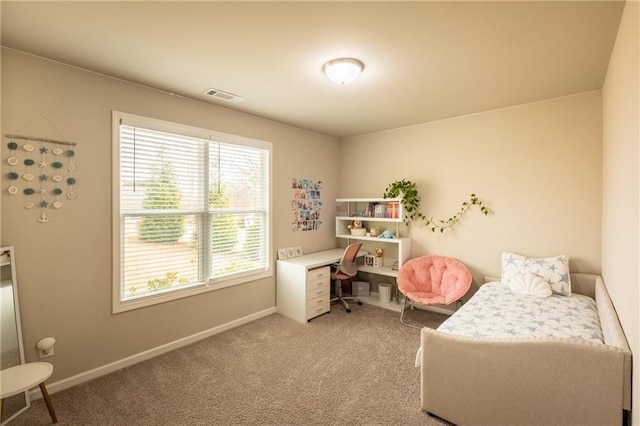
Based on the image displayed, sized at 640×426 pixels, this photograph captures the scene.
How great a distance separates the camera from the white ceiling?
5.51ft

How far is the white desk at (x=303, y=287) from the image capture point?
3.59 meters

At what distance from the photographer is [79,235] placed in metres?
2.39

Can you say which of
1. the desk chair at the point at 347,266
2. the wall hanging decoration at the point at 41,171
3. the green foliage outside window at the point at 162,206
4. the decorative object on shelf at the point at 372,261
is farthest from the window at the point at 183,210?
the decorative object on shelf at the point at 372,261

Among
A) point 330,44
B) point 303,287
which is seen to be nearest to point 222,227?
point 303,287

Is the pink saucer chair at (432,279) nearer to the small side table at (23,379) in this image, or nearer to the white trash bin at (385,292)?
the white trash bin at (385,292)

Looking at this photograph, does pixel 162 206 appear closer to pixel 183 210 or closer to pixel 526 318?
pixel 183 210

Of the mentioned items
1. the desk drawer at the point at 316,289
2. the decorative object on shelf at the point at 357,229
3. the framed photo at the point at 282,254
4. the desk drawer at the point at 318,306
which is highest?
the decorative object on shelf at the point at 357,229

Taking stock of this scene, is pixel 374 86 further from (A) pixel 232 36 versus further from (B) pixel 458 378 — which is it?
(B) pixel 458 378

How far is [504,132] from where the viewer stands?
337 cm

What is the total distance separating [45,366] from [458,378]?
105 inches

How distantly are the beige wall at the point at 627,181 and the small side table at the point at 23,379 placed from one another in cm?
314

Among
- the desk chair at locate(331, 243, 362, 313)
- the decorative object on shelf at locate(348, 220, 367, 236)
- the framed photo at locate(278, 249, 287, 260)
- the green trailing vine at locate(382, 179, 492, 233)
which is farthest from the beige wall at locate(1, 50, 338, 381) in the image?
the green trailing vine at locate(382, 179, 492, 233)

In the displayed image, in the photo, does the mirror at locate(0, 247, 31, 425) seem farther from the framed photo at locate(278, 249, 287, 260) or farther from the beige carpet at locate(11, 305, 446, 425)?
the framed photo at locate(278, 249, 287, 260)

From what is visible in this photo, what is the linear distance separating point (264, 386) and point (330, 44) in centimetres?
255
